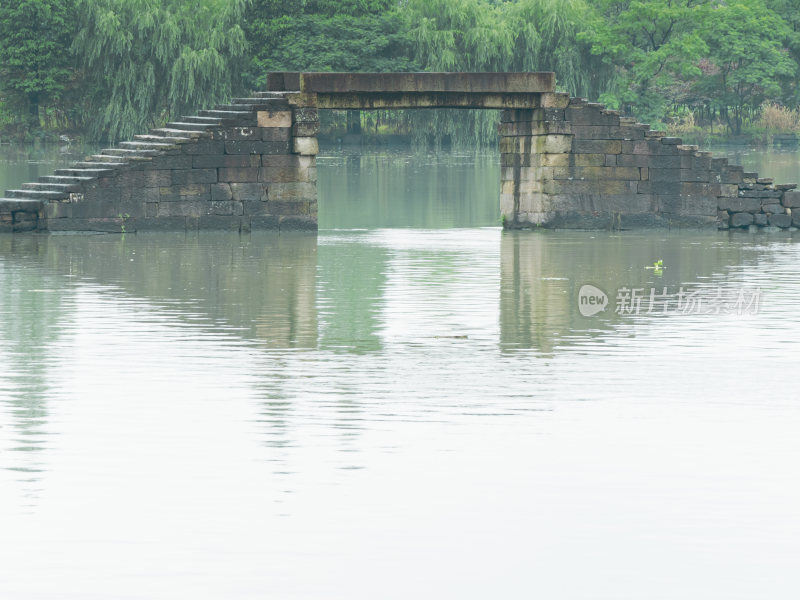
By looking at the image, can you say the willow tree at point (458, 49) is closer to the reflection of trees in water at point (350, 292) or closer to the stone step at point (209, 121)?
the stone step at point (209, 121)

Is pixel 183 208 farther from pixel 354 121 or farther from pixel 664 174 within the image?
pixel 354 121

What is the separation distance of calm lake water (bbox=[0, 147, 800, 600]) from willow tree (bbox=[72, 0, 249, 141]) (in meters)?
36.1

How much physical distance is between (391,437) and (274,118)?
20.4 m

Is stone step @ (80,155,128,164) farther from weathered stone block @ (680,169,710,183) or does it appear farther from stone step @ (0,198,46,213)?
weathered stone block @ (680,169,710,183)

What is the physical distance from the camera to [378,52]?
64.9 meters

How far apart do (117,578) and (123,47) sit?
5300 centimetres

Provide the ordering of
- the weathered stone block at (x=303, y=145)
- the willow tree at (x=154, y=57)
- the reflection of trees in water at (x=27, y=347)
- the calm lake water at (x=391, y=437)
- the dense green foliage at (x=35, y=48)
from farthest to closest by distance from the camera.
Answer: the dense green foliage at (x=35, y=48) → the willow tree at (x=154, y=57) → the weathered stone block at (x=303, y=145) → the reflection of trees in water at (x=27, y=347) → the calm lake water at (x=391, y=437)

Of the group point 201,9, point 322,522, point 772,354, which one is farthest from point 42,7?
point 322,522

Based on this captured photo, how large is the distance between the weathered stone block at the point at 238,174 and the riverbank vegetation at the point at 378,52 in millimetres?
27212

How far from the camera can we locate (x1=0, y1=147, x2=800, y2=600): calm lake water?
7906 millimetres

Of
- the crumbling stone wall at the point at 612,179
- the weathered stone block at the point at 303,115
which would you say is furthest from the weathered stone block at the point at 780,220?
the weathered stone block at the point at 303,115

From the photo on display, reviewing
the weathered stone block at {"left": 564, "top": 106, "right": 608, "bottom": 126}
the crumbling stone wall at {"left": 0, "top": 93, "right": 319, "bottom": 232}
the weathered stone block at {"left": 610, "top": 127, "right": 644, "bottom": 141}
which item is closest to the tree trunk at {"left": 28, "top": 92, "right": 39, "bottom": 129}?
the crumbling stone wall at {"left": 0, "top": 93, "right": 319, "bottom": 232}

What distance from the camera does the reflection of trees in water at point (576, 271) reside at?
17.0 m

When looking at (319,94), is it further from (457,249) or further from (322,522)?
(322,522)
